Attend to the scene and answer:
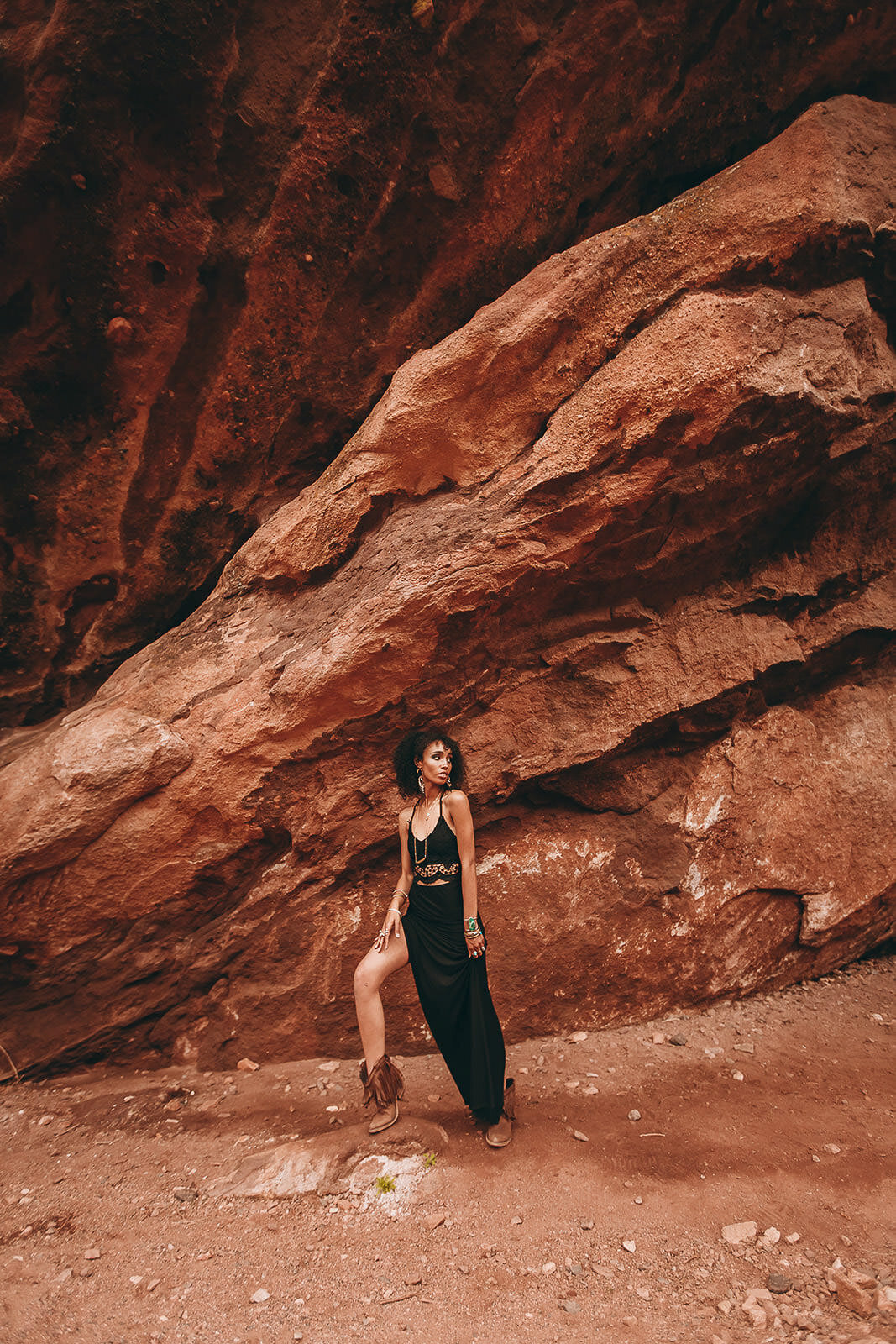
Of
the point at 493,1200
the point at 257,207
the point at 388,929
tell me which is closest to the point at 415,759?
the point at 388,929

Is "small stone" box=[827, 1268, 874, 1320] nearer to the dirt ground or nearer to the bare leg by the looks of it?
the dirt ground

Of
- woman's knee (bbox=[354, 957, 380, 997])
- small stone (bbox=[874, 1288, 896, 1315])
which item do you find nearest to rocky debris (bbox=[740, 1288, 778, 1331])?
small stone (bbox=[874, 1288, 896, 1315])

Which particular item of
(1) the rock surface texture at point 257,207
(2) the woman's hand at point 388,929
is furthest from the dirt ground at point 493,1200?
(1) the rock surface texture at point 257,207

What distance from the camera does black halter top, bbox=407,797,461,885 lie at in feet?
10.8

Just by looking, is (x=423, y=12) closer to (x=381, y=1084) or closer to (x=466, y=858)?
(x=466, y=858)

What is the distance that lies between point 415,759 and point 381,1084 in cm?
148

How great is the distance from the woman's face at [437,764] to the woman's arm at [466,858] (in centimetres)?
10

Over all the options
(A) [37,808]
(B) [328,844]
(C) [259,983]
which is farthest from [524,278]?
(C) [259,983]

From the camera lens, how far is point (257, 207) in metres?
4.66

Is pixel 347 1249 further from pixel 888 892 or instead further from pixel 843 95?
pixel 843 95

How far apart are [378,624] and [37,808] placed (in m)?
2.10

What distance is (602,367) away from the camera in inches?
161

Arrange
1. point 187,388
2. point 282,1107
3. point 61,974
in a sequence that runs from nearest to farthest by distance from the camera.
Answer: point 282,1107 → point 61,974 → point 187,388

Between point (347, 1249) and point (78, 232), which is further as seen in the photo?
point (78, 232)
